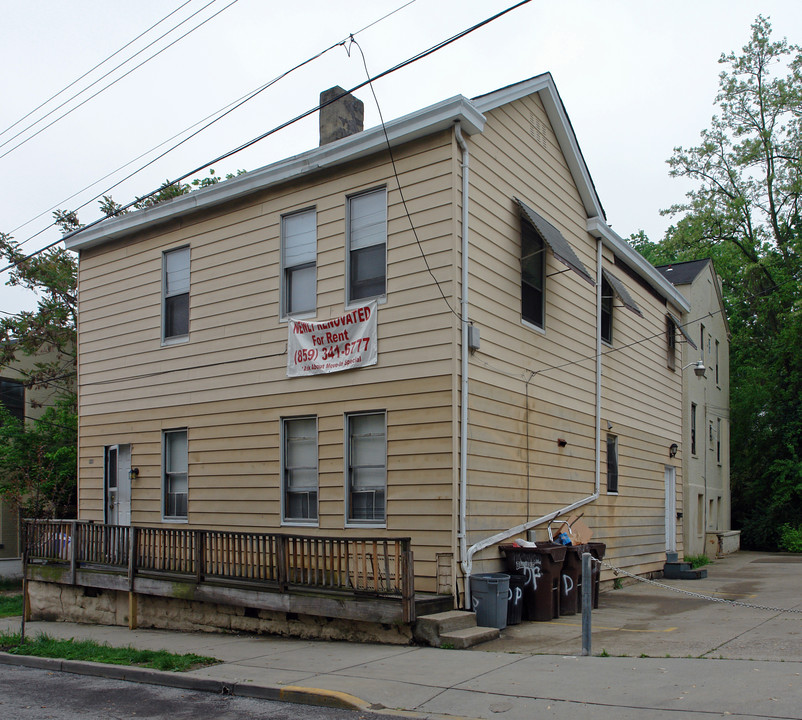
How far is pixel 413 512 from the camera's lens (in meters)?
11.2

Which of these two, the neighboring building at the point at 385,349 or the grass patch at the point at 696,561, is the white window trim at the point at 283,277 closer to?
the neighboring building at the point at 385,349

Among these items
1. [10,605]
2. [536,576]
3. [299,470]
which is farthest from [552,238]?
[10,605]

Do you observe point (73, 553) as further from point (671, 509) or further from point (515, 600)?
point (671, 509)

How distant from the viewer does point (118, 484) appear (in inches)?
623

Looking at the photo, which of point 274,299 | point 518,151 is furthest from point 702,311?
point 274,299

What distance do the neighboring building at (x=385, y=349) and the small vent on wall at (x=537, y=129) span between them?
9 cm

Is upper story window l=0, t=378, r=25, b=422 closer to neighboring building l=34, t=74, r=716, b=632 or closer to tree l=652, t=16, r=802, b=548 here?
neighboring building l=34, t=74, r=716, b=632

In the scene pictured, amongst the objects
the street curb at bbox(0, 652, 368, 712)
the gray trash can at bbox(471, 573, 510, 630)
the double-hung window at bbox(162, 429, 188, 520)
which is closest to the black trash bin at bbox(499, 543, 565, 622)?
the gray trash can at bbox(471, 573, 510, 630)

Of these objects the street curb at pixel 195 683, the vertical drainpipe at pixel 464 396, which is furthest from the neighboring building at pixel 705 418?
the street curb at pixel 195 683

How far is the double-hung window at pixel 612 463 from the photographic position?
16359 mm

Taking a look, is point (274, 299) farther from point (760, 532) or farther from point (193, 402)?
point (760, 532)

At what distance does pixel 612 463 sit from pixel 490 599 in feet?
22.0

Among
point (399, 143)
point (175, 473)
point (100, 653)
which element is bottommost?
point (100, 653)

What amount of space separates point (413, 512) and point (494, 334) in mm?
2871
